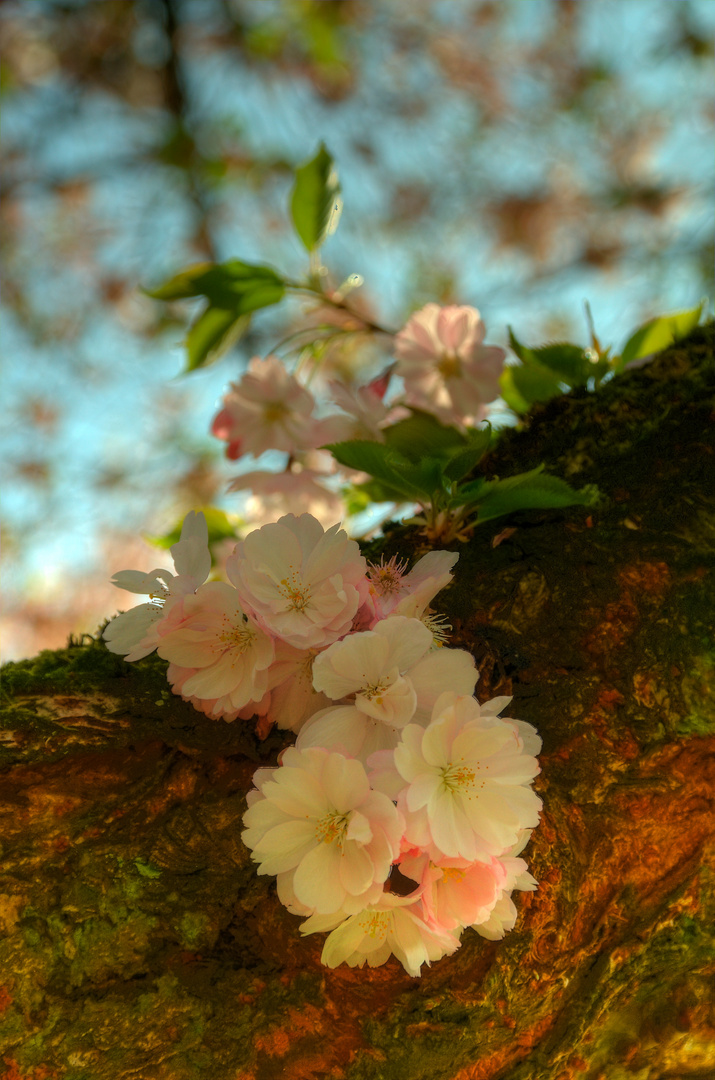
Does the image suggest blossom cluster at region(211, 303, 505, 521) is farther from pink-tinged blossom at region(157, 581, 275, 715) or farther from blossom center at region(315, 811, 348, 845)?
blossom center at region(315, 811, 348, 845)

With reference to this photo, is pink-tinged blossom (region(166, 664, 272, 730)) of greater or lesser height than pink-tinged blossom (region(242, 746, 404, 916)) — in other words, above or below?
above

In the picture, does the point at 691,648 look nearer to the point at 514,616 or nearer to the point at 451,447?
the point at 514,616

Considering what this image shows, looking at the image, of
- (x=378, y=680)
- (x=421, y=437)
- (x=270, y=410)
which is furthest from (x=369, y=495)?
(x=378, y=680)

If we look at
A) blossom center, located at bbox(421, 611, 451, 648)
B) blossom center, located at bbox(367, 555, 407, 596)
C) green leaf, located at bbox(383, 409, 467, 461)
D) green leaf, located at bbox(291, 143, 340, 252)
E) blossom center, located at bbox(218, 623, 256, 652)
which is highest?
green leaf, located at bbox(291, 143, 340, 252)

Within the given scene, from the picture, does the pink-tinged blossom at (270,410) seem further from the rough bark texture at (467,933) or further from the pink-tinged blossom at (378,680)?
the pink-tinged blossom at (378,680)

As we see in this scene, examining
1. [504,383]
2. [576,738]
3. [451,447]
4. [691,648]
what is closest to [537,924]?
[576,738]

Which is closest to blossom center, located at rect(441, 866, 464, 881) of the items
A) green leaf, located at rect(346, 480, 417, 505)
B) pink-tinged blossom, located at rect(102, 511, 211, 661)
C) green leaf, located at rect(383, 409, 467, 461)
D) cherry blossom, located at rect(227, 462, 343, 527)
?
pink-tinged blossom, located at rect(102, 511, 211, 661)
